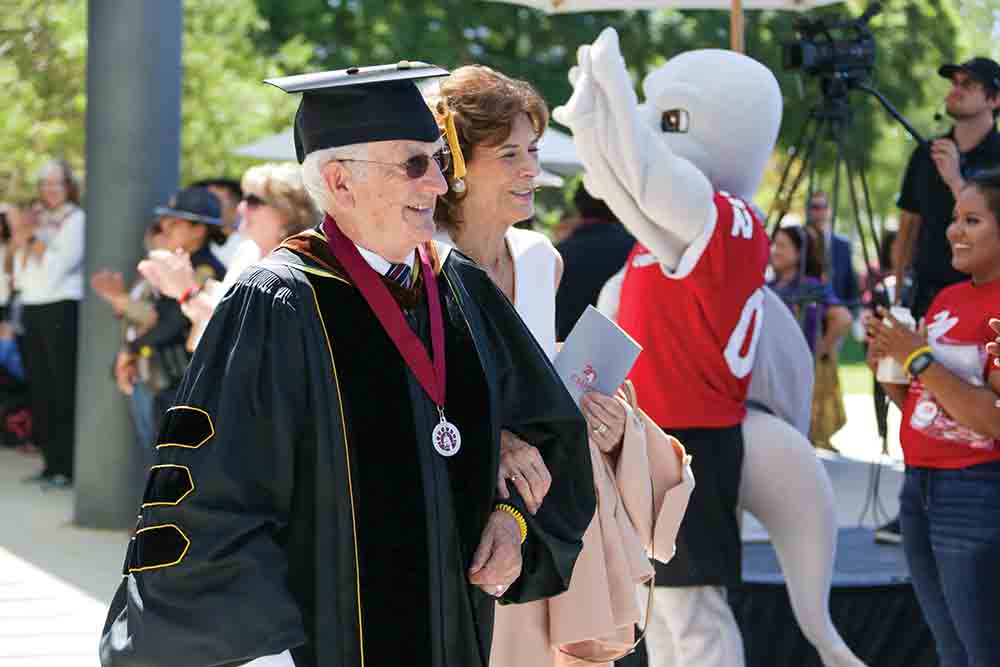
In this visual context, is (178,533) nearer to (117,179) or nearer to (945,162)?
(945,162)

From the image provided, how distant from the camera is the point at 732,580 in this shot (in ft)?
16.8

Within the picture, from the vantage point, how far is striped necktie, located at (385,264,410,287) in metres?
2.92

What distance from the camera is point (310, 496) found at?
8.98 feet

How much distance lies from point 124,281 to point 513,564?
20.0 ft

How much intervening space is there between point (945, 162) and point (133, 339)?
3.89 m

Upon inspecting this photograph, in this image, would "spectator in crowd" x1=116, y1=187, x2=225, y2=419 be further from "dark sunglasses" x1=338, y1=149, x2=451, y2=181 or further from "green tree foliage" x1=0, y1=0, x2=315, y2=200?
"green tree foliage" x1=0, y1=0, x2=315, y2=200

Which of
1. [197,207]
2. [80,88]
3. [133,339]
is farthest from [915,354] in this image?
[80,88]

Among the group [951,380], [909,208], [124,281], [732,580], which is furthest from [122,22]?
[951,380]

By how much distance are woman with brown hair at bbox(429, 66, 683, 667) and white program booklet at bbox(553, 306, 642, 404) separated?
3cm

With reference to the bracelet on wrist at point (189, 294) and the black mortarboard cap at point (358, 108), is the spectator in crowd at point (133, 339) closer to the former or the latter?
the bracelet on wrist at point (189, 294)

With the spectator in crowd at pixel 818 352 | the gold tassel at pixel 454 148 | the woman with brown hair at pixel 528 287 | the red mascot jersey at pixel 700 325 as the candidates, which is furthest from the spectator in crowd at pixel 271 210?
the spectator in crowd at pixel 818 352

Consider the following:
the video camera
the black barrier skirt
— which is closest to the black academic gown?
the black barrier skirt

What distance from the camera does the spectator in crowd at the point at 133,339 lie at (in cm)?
788

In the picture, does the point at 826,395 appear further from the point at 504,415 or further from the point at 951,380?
the point at 504,415
